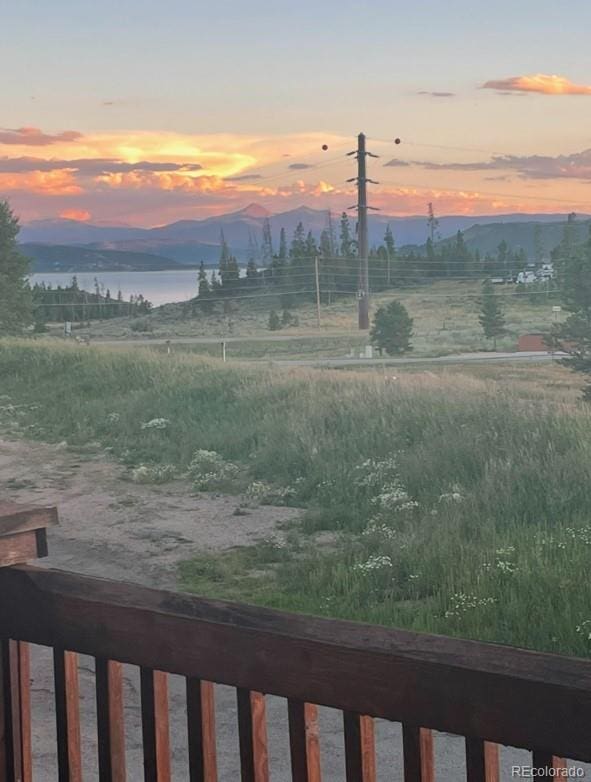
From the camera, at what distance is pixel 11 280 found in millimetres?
41344

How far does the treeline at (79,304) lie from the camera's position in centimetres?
4659

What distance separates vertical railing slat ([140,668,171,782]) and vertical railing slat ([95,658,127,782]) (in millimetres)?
76

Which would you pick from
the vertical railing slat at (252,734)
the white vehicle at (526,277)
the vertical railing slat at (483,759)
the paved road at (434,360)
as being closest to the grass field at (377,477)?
the vertical railing slat at (252,734)

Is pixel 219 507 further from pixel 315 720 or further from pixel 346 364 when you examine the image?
pixel 346 364

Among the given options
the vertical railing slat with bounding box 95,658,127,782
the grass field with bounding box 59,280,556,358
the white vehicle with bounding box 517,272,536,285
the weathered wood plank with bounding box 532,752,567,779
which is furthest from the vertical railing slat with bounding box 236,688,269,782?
the white vehicle with bounding box 517,272,536,285

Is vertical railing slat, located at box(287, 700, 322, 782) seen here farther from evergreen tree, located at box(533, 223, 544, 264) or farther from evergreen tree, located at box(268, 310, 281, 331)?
evergreen tree, located at box(533, 223, 544, 264)

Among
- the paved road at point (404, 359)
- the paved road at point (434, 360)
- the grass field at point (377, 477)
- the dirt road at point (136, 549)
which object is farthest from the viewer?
the paved road at point (434, 360)

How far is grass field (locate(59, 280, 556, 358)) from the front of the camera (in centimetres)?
3991

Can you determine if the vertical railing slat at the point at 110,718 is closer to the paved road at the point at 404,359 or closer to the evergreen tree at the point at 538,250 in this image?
the paved road at the point at 404,359

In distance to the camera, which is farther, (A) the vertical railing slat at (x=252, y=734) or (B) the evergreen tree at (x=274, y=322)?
(B) the evergreen tree at (x=274, y=322)

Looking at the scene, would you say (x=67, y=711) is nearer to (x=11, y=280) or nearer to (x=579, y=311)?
(x=579, y=311)

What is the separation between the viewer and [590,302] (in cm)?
1620

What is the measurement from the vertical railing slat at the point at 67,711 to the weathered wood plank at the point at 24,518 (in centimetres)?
23

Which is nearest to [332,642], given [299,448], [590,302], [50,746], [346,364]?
[50,746]
